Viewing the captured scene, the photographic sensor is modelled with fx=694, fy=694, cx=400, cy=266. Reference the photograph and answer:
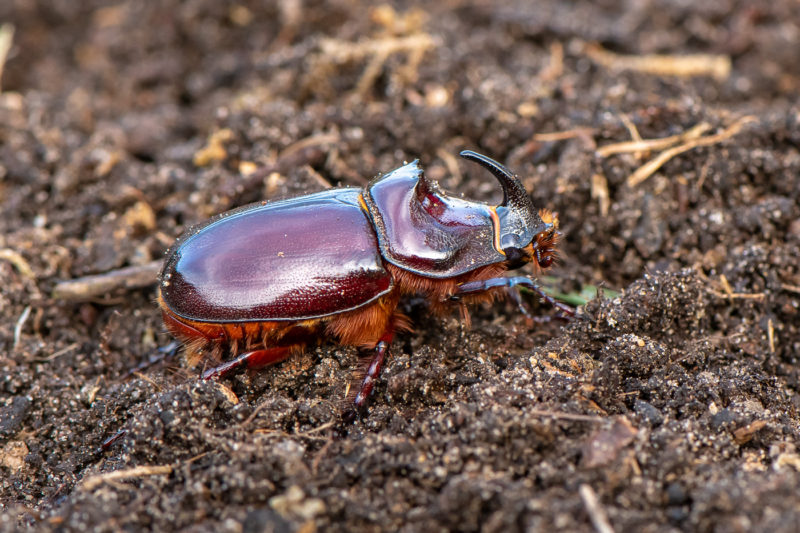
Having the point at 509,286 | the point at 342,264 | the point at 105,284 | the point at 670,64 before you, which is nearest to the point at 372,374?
the point at 342,264

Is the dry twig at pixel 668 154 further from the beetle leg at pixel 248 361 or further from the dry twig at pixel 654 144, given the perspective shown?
the beetle leg at pixel 248 361

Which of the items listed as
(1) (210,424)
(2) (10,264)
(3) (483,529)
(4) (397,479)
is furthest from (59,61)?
(3) (483,529)

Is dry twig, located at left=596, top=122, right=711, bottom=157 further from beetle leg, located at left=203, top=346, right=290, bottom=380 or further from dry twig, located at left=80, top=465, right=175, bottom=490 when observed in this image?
dry twig, located at left=80, top=465, right=175, bottom=490

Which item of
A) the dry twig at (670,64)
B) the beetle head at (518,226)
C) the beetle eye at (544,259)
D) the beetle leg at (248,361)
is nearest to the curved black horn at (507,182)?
the beetle head at (518,226)

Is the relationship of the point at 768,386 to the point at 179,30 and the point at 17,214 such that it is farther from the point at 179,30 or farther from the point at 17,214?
the point at 179,30

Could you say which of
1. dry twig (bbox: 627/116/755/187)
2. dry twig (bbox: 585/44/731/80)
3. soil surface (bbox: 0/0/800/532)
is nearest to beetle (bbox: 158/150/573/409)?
soil surface (bbox: 0/0/800/532)

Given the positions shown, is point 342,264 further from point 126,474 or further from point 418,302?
point 126,474

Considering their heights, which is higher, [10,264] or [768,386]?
[10,264]
